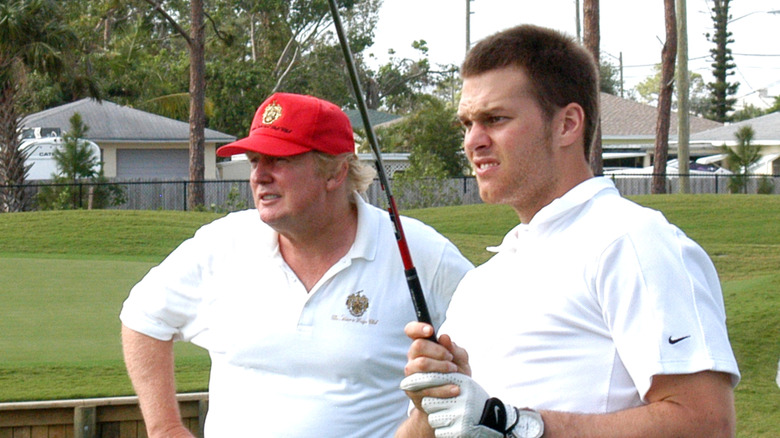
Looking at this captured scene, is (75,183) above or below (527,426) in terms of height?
above

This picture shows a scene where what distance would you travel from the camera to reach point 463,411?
2.07 m

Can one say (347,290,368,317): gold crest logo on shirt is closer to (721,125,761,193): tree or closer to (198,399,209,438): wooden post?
(198,399,209,438): wooden post

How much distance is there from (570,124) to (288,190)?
1.28 m

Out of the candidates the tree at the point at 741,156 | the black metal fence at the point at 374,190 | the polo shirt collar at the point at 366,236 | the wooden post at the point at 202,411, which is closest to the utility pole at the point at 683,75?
the tree at the point at 741,156

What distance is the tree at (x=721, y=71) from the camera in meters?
72.1

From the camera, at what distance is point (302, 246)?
3.60 m

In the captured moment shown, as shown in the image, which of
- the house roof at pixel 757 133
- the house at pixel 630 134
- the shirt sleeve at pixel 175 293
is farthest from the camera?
the house at pixel 630 134

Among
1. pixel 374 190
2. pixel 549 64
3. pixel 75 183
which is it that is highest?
pixel 75 183

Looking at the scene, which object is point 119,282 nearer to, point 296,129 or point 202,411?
point 202,411

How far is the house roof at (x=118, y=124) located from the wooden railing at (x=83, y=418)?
103 feet

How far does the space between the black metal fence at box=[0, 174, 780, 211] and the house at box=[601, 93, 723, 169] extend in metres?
14.9

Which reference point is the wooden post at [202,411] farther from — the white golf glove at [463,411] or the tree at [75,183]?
the tree at [75,183]

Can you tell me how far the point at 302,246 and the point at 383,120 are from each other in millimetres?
48859

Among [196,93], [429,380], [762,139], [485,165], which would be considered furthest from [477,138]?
[762,139]
